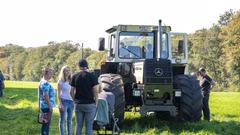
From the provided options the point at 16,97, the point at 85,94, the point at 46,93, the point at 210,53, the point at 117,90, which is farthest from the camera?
the point at 210,53

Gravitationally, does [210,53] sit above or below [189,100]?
above

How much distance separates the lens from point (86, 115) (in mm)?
9664

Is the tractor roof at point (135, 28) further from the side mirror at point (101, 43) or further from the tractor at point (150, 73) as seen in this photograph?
the side mirror at point (101, 43)

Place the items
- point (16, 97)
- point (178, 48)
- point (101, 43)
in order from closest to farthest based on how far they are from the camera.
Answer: point (101, 43) < point (178, 48) < point (16, 97)

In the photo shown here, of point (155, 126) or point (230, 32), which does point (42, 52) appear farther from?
point (155, 126)

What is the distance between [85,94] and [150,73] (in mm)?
3582

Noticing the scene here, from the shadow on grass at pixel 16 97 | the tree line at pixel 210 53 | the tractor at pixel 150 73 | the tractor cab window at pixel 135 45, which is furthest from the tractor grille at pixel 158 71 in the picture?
the shadow on grass at pixel 16 97

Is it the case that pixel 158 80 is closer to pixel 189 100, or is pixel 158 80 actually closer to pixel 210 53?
pixel 189 100

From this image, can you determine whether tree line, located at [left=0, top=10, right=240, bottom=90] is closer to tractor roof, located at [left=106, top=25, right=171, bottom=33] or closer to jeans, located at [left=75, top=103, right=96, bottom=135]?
tractor roof, located at [left=106, top=25, right=171, bottom=33]

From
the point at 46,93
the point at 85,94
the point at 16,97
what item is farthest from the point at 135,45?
the point at 16,97

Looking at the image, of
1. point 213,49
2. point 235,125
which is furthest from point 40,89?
point 213,49

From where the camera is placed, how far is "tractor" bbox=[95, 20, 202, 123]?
12688 millimetres

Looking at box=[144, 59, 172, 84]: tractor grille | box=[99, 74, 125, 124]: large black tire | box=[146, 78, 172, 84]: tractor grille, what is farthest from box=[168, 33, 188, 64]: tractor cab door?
box=[99, 74, 125, 124]: large black tire

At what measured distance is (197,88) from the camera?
12953mm
